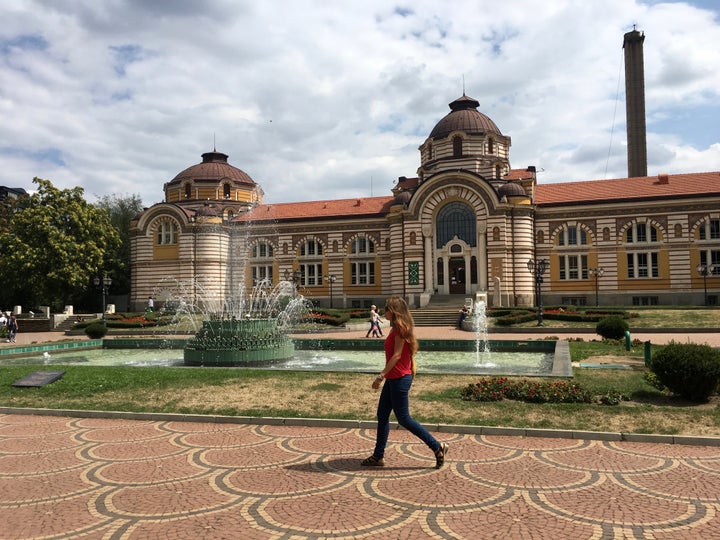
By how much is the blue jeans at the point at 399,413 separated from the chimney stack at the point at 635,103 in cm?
6066

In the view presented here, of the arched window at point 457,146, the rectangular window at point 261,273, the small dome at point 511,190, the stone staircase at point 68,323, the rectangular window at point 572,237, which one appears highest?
the arched window at point 457,146

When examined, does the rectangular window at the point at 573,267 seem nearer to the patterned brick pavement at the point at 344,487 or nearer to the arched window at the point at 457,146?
the arched window at the point at 457,146

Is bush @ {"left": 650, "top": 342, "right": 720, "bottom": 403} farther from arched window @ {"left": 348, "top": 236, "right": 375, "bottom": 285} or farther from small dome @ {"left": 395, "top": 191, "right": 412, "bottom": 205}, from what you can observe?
arched window @ {"left": 348, "top": 236, "right": 375, "bottom": 285}

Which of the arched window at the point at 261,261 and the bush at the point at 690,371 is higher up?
the arched window at the point at 261,261

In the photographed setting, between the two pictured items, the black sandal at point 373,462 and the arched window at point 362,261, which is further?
the arched window at point 362,261

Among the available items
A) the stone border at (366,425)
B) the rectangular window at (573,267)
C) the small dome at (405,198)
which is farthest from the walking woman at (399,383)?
the rectangular window at (573,267)

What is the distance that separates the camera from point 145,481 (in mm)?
6719

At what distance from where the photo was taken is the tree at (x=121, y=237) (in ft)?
177

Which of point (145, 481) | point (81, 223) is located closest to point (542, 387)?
point (145, 481)

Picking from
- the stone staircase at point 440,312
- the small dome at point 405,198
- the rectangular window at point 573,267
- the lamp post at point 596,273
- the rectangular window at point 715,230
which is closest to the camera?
the stone staircase at point 440,312

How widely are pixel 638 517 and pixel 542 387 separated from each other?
17.2 feet

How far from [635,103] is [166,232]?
50856mm

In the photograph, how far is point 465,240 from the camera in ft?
143

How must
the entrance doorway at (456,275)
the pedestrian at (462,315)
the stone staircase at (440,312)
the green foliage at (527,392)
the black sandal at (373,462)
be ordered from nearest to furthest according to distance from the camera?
1. the black sandal at (373,462)
2. the green foliage at (527,392)
3. the pedestrian at (462,315)
4. the stone staircase at (440,312)
5. the entrance doorway at (456,275)
